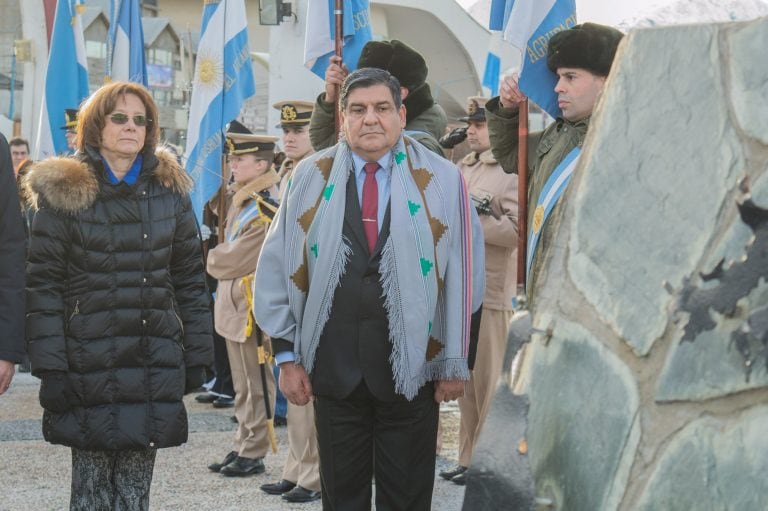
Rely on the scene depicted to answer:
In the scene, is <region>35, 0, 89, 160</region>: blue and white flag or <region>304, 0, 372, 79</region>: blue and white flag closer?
<region>304, 0, 372, 79</region>: blue and white flag

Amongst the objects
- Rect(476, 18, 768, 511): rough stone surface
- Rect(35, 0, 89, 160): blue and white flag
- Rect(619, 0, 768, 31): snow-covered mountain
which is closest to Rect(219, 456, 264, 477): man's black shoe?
Rect(35, 0, 89, 160): blue and white flag

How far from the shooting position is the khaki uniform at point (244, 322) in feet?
21.8

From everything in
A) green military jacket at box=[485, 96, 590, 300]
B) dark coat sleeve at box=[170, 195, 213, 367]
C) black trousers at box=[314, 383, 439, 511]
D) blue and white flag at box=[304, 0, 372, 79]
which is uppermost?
blue and white flag at box=[304, 0, 372, 79]

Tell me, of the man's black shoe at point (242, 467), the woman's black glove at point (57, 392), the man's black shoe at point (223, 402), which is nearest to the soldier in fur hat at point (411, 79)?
the woman's black glove at point (57, 392)

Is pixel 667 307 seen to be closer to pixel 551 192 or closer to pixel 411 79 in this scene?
pixel 551 192

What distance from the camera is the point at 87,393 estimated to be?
426 centimetres

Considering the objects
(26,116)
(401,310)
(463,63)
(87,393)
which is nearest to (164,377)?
(87,393)

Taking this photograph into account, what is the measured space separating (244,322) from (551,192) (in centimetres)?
309

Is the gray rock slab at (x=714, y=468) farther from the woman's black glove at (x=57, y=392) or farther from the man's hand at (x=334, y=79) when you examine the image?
the man's hand at (x=334, y=79)

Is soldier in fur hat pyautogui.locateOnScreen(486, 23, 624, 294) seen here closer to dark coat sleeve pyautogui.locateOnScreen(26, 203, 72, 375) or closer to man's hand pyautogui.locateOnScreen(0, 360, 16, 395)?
dark coat sleeve pyautogui.locateOnScreen(26, 203, 72, 375)

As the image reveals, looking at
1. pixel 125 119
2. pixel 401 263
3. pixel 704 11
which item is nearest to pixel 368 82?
pixel 401 263

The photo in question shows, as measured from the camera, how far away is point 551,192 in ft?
13.2

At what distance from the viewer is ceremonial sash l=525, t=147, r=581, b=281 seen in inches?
156

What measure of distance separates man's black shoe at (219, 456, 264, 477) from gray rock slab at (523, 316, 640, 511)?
17.6ft
